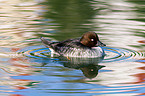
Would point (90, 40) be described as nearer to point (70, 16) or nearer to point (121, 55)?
point (121, 55)

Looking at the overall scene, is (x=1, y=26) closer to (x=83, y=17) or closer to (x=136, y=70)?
(x=83, y=17)

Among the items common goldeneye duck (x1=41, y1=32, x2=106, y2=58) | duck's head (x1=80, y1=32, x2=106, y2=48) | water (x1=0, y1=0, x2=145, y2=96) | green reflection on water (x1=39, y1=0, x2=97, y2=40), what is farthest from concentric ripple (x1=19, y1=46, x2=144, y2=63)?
green reflection on water (x1=39, y1=0, x2=97, y2=40)

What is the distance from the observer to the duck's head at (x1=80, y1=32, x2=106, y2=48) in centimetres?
931

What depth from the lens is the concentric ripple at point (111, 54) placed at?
29.2ft

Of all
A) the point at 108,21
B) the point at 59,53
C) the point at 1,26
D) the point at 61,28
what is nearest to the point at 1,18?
the point at 1,26

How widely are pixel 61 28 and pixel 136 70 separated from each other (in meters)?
4.11

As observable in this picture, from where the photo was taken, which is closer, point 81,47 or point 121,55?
point 121,55

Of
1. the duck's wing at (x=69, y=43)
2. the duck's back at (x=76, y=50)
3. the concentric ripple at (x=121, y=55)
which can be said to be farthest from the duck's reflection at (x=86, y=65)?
the duck's wing at (x=69, y=43)

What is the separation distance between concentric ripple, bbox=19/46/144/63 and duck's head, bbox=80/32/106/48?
39 cm

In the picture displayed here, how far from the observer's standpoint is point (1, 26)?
39.7ft

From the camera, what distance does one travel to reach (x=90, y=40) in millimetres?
9336

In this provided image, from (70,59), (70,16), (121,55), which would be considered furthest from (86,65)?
(70,16)

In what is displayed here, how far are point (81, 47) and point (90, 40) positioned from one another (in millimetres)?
302

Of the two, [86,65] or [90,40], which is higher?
[90,40]
